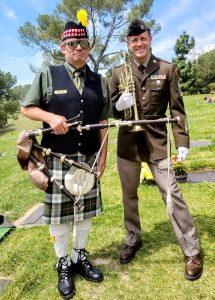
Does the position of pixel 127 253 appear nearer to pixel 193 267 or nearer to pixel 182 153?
pixel 193 267

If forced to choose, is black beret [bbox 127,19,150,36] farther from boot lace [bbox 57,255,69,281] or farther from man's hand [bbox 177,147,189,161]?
boot lace [bbox 57,255,69,281]

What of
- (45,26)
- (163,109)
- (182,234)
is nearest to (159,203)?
(182,234)

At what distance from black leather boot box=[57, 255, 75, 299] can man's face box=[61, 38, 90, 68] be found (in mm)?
2295

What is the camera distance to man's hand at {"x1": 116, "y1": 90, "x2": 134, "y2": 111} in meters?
3.66

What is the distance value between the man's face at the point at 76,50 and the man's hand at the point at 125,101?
0.58 metres

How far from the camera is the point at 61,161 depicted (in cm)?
344

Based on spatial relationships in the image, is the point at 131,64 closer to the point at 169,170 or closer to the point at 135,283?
the point at 169,170

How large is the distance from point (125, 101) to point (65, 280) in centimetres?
219

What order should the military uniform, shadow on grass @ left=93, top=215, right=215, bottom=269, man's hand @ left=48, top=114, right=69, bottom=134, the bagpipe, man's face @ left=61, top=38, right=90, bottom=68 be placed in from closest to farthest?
man's hand @ left=48, top=114, right=69, bottom=134 < the bagpipe < man's face @ left=61, top=38, right=90, bottom=68 < the military uniform < shadow on grass @ left=93, top=215, right=215, bottom=269

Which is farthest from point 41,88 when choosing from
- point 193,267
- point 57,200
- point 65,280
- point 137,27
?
point 193,267

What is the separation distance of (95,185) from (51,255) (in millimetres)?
1419

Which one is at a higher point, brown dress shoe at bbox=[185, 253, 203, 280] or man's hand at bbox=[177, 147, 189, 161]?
man's hand at bbox=[177, 147, 189, 161]

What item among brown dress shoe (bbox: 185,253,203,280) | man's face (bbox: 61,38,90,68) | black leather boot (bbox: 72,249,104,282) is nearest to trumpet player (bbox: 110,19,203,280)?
brown dress shoe (bbox: 185,253,203,280)

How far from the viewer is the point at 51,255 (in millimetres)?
4578
